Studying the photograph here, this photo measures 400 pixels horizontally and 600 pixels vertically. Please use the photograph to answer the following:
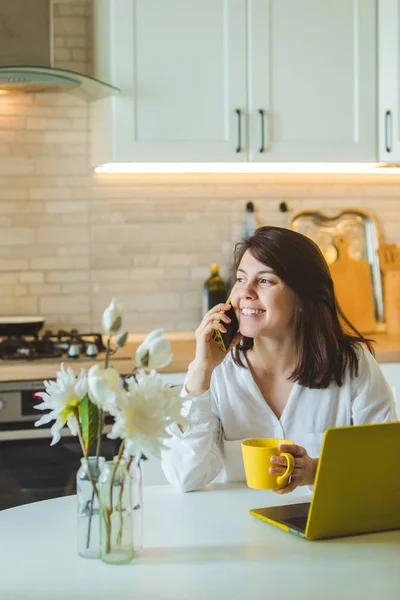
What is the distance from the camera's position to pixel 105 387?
133 centimetres

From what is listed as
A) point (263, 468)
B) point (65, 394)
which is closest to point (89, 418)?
point (65, 394)

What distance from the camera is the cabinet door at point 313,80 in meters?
3.34

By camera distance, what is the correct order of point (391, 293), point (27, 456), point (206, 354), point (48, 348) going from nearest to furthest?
point (206, 354) < point (27, 456) < point (48, 348) < point (391, 293)

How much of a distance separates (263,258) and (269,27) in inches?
57.7

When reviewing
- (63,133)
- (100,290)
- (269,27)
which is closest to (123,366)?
(100,290)

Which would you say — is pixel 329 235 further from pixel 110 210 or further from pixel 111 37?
pixel 111 37

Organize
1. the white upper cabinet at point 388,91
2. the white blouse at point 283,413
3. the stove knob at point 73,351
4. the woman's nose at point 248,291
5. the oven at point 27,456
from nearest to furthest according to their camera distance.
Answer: the white blouse at point 283,413 < the woman's nose at point 248,291 < the oven at point 27,456 < the stove knob at point 73,351 < the white upper cabinet at point 388,91

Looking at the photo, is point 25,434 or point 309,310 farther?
point 25,434

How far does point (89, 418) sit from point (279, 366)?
893mm

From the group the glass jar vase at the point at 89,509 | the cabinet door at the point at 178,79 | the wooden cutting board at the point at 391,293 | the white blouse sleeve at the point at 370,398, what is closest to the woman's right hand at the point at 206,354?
the white blouse sleeve at the point at 370,398

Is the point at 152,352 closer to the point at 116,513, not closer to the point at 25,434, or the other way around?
the point at 116,513

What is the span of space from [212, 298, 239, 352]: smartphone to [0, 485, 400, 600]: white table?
0.48 m

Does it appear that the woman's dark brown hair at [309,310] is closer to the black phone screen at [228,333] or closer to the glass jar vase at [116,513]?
the black phone screen at [228,333]

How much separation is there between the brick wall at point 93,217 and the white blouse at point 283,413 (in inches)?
56.1
